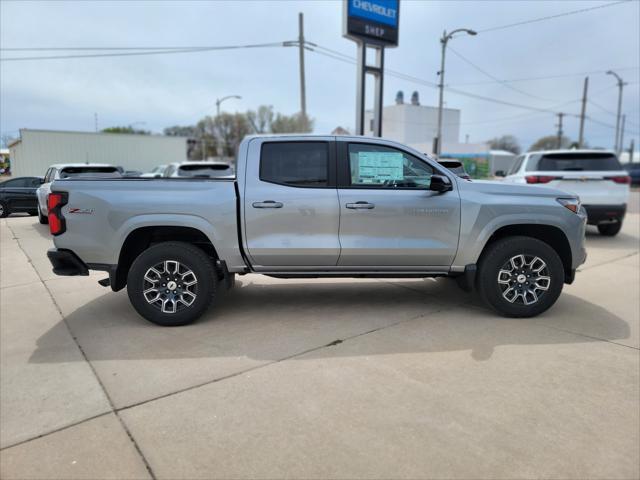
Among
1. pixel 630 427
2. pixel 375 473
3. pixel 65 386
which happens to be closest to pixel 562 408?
pixel 630 427

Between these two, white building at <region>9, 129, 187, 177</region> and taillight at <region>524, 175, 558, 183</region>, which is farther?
taillight at <region>524, 175, 558, 183</region>

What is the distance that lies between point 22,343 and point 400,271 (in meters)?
3.68

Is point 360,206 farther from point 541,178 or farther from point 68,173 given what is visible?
point 541,178

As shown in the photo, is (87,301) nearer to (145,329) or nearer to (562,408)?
(145,329)

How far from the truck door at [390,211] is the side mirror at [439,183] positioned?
80 millimetres

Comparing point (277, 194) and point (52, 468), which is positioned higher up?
point (277, 194)

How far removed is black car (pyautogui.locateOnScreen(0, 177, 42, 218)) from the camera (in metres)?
3.16

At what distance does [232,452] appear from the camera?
2.61 m

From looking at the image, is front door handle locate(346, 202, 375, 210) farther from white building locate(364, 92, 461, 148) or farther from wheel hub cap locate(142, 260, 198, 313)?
white building locate(364, 92, 461, 148)

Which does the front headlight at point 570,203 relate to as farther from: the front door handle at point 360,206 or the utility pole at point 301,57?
the utility pole at point 301,57

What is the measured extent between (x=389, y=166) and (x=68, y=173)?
3.09 m

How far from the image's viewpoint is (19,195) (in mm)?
3342

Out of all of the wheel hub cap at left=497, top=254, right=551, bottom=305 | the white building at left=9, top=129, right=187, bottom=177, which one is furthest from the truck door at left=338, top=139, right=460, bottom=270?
the white building at left=9, top=129, right=187, bottom=177

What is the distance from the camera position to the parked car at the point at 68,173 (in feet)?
12.2
